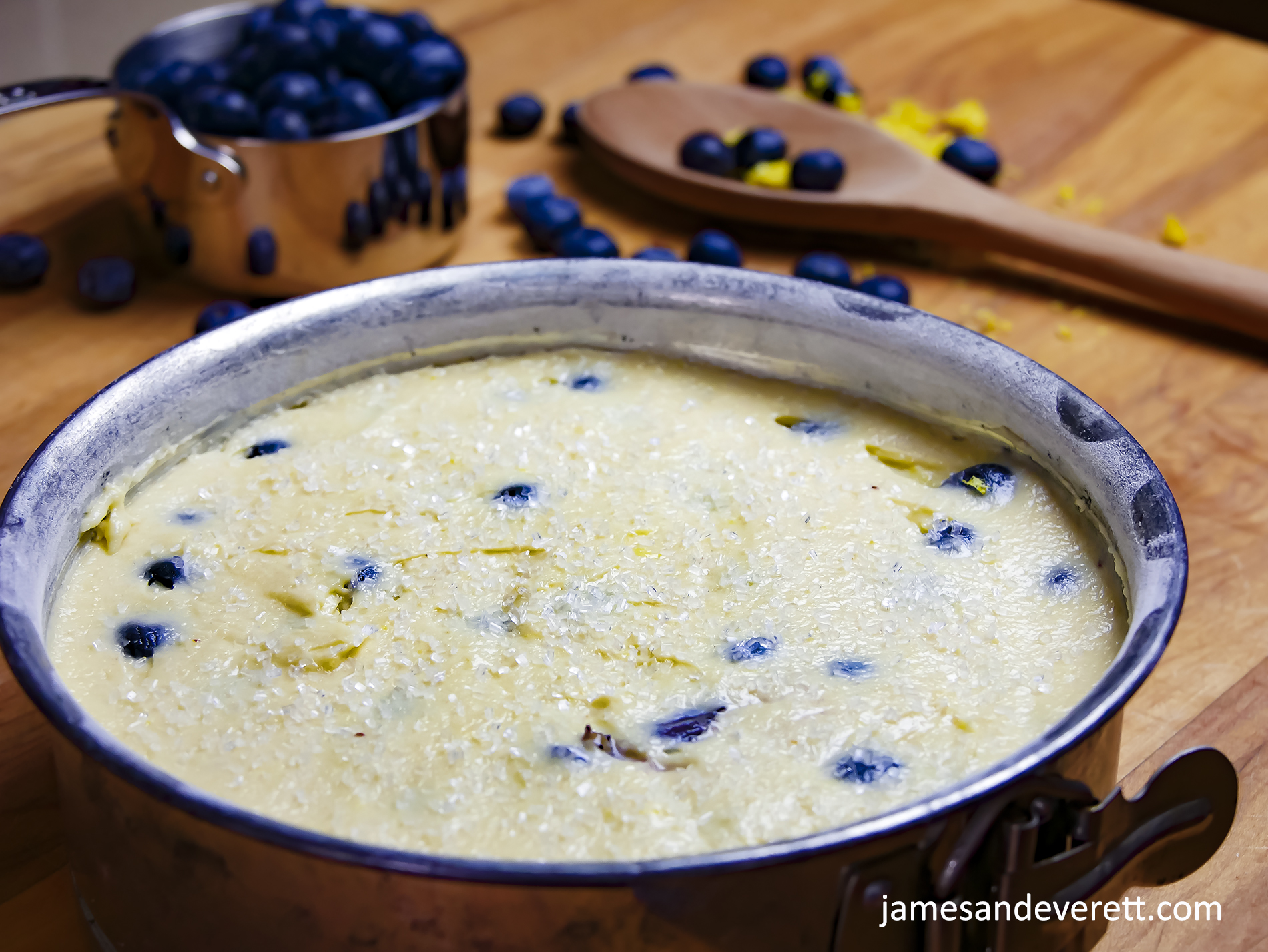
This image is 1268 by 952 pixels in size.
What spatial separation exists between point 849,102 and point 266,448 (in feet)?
3.80

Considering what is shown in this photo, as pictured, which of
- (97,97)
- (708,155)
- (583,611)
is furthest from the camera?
(708,155)

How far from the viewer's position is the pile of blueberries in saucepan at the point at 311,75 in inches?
56.1

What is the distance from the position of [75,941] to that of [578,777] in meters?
0.37

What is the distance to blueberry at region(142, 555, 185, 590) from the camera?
0.88 m

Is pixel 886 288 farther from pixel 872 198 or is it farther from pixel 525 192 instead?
pixel 525 192

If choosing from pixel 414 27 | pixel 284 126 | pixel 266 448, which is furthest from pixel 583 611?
pixel 414 27

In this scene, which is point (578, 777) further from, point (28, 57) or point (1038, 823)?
point (28, 57)

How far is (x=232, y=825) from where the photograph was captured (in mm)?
576

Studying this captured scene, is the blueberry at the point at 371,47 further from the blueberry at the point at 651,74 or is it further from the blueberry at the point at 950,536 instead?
the blueberry at the point at 950,536

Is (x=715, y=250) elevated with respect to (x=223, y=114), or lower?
lower

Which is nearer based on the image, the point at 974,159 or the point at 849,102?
the point at 974,159

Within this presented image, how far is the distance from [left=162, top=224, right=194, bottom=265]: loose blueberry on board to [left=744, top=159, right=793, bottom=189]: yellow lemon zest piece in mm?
696

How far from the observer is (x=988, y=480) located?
3.18 ft

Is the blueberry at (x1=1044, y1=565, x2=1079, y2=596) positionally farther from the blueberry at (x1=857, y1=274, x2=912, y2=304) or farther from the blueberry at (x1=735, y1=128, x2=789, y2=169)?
the blueberry at (x1=735, y1=128, x2=789, y2=169)
